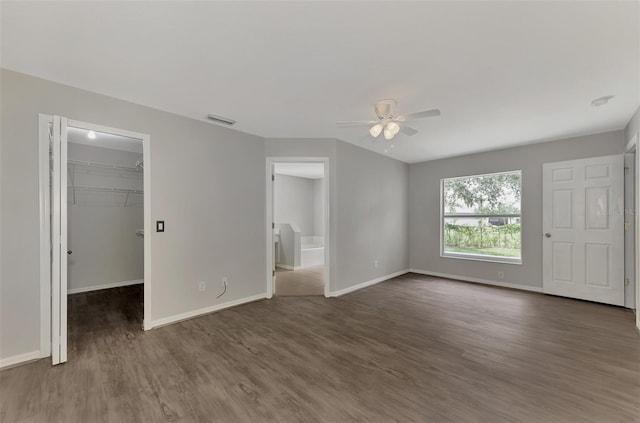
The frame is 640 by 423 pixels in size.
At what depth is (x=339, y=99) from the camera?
283cm

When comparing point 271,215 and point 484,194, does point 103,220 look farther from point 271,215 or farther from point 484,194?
point 484,194

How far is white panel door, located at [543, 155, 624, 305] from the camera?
3.79m

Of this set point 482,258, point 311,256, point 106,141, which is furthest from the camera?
point 311,256

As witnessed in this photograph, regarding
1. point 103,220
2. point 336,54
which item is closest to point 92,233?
point 103,220

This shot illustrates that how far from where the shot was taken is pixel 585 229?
4031 mm

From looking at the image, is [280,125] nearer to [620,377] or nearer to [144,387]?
[144,387]

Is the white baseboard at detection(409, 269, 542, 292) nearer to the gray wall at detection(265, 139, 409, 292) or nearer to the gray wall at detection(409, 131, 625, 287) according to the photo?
the gray wall at detection(409, 131, 625, 287)

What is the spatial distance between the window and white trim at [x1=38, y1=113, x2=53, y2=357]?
5.96 m

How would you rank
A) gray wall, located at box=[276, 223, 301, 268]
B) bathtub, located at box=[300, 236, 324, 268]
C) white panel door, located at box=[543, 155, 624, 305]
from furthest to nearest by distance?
bathtub, located at box=[300, 236, 324, 268], gray wall, located at box=[276, 223, 301, 268], white panel door, located at box=[543, 155, 624, 305]

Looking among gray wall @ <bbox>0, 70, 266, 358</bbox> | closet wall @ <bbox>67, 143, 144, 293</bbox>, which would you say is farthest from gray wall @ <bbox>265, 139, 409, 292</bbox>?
closet wall @ <bbox>67, 143, 144, 293</bbox>

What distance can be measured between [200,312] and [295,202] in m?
4.94

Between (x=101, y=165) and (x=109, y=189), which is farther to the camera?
(x=109, y=189)

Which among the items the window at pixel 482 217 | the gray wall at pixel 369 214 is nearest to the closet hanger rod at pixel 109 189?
the gray wall at pixel 369 214

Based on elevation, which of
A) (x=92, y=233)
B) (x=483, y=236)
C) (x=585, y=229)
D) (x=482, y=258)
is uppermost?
(x=585, y=229)
